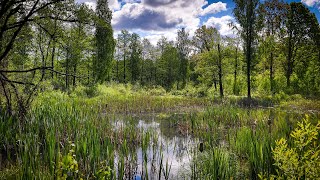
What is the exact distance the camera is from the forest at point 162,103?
4856 millimetres

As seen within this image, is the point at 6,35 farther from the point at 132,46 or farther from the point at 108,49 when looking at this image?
the point at 132,46

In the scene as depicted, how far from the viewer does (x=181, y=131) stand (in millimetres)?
10109

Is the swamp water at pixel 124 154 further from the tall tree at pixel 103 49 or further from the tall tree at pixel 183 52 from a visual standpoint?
the tall tree at pixel 183 52

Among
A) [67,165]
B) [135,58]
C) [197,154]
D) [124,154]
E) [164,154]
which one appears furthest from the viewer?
[135,58]

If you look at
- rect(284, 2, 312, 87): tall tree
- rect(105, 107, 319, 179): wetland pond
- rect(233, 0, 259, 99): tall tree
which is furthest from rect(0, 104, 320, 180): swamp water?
rect(284, 2, 312, 87): tall tree

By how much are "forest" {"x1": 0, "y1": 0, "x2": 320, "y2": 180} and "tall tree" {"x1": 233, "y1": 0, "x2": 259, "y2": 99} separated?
95 millimetres

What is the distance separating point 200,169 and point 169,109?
40.9ft

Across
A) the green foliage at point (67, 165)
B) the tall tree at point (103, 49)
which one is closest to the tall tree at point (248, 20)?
the tall tree at point (103, 49)

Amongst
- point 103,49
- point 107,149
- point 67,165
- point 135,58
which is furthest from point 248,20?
point 135,58

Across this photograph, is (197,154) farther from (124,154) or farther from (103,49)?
(103,49)

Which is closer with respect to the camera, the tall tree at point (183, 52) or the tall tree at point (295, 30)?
the tall tree at point (295, 30)

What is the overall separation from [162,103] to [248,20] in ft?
39.9

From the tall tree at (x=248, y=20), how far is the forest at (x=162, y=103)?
95 mm

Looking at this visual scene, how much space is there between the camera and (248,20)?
23062 mm
